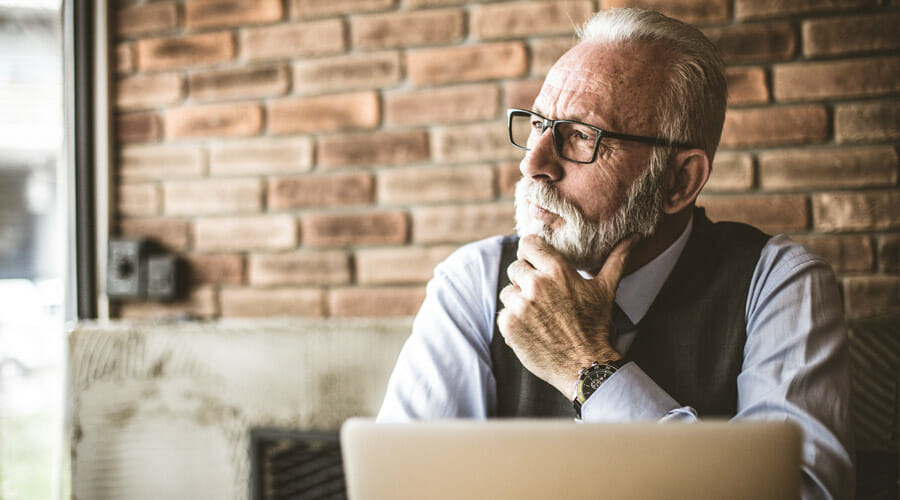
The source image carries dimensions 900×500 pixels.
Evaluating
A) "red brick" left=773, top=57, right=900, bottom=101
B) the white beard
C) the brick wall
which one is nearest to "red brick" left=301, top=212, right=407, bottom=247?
the brick wall

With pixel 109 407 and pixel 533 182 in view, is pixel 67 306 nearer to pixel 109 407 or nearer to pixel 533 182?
pixel 109 407

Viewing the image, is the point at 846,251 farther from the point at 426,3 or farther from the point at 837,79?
the point at 426,3

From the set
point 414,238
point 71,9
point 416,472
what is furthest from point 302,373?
point 71,9

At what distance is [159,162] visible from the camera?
1710mm

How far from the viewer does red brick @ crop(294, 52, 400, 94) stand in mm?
1576

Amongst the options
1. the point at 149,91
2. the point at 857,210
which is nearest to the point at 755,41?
the point at 857,210

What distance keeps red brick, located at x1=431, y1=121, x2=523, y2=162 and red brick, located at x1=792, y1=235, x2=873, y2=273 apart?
2.24 feet

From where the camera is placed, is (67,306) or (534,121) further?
(67,306)

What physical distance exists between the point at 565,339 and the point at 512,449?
496 mm

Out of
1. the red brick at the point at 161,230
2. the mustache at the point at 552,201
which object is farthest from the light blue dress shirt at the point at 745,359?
the red brick at the point at 161,230

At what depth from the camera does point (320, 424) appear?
142cm

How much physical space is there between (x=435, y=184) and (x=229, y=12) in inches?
28.5

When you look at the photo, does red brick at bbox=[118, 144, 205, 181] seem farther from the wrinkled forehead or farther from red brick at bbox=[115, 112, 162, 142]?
the wrinkled forehead

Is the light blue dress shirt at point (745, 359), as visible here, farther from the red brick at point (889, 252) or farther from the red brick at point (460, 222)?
the red brick at point (889, 252)
